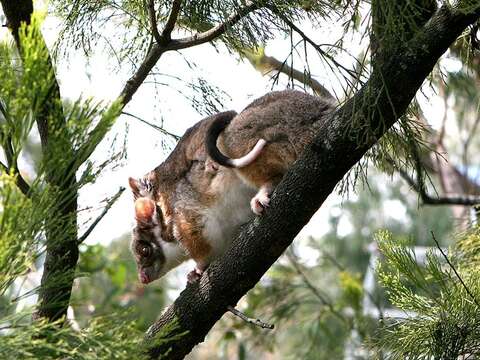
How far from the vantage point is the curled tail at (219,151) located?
313cm

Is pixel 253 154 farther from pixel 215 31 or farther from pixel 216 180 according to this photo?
pixel 215 31

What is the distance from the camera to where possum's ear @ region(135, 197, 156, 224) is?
369 centimetres

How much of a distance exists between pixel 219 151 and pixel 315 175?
32.5 inches

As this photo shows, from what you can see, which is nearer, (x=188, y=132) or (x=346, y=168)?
(x=346, y=168)

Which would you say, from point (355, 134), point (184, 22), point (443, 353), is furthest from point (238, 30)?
point (443, 353)

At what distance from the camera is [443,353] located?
8.63 feet

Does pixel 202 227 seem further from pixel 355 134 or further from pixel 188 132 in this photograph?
pixel 355 134

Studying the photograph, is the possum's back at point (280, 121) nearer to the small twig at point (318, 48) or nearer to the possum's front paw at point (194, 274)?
the small twig at point (318, 48)

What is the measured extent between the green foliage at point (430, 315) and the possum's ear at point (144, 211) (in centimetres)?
119

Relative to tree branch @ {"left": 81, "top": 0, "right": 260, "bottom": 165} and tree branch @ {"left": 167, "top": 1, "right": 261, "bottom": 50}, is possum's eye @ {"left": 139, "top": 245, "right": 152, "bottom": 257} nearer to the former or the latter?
tree branch @ {"left": 81, "top": 0, "right": 260, "bottom": 165}

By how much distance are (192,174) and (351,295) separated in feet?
7.65

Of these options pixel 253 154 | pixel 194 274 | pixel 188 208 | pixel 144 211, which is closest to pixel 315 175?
pixel 253 154

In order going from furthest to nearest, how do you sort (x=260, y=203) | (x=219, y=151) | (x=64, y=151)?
(x=219, y=151) → (x=260, y=203) → (x=64, y=151)

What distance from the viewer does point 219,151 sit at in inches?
131
